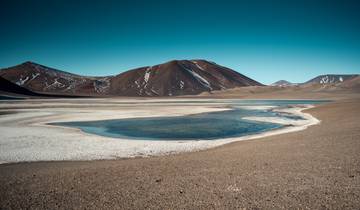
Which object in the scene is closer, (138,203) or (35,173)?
(138,203)

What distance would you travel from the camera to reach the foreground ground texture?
279 inches

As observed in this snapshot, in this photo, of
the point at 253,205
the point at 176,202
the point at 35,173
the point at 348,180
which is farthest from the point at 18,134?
the point at 348,180

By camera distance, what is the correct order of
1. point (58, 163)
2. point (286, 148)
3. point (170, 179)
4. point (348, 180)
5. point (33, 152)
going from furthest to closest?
point (33, 152)
point (286, 148)
point (58, 163)
point (170, 179)
point (348, 180)

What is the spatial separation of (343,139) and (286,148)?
362cm

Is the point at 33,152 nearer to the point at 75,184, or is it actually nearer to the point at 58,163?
the point at 58,163

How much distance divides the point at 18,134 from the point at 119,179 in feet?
50.9

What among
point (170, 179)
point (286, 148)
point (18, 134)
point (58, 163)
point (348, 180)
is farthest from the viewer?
point (18, 134)

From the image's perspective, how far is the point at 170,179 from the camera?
9.00 m

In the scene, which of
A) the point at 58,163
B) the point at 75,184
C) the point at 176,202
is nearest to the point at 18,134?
the point at 58,163

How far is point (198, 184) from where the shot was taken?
8.44 m

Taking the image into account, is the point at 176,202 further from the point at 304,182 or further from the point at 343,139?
the point at 343,139

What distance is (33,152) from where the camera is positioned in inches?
583

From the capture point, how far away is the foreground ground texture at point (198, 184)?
707 cm

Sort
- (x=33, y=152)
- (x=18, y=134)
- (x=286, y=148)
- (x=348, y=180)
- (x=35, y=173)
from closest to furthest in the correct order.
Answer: (x=348, y=180)
(x=35, y=173)
(x=286, y=148)
(x=33, y=152)
(x=18, y=134)
